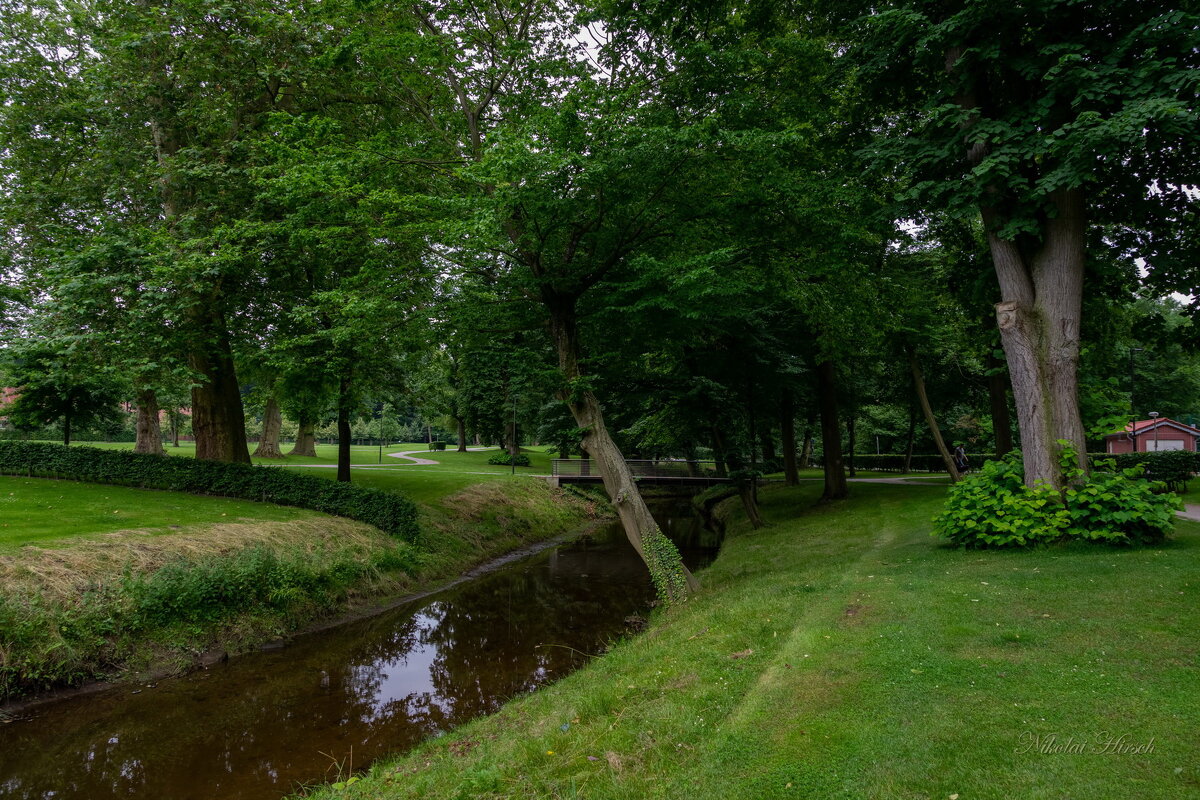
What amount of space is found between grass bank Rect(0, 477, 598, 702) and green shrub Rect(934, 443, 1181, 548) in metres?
11.4

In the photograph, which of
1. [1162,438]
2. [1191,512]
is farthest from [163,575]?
[1162,438]

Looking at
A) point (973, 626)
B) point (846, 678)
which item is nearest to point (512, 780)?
point (846, 678)

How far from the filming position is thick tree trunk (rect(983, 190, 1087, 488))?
948 cm

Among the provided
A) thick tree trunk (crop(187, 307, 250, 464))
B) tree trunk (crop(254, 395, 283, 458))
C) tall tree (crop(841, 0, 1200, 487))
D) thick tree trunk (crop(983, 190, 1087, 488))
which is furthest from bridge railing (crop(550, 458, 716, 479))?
→ tall tree (crop(841, 0, 1200, 487))

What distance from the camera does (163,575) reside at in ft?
32.9

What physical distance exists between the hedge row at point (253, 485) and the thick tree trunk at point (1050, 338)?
13128 millimetres

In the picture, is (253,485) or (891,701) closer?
(891,701)

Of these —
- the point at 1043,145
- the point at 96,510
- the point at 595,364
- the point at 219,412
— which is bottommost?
the point at 96,510

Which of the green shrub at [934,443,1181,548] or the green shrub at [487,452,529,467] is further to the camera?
the green shrub at [487,452,529,467]

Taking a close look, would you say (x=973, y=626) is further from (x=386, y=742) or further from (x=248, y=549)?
(x=248, y=549)

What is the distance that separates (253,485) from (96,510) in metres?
3.49

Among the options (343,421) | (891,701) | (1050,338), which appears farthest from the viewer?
(343,421)

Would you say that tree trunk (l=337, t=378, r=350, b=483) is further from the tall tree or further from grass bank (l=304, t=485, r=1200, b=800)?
the tall tree

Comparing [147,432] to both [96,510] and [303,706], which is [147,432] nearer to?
[96,510]
